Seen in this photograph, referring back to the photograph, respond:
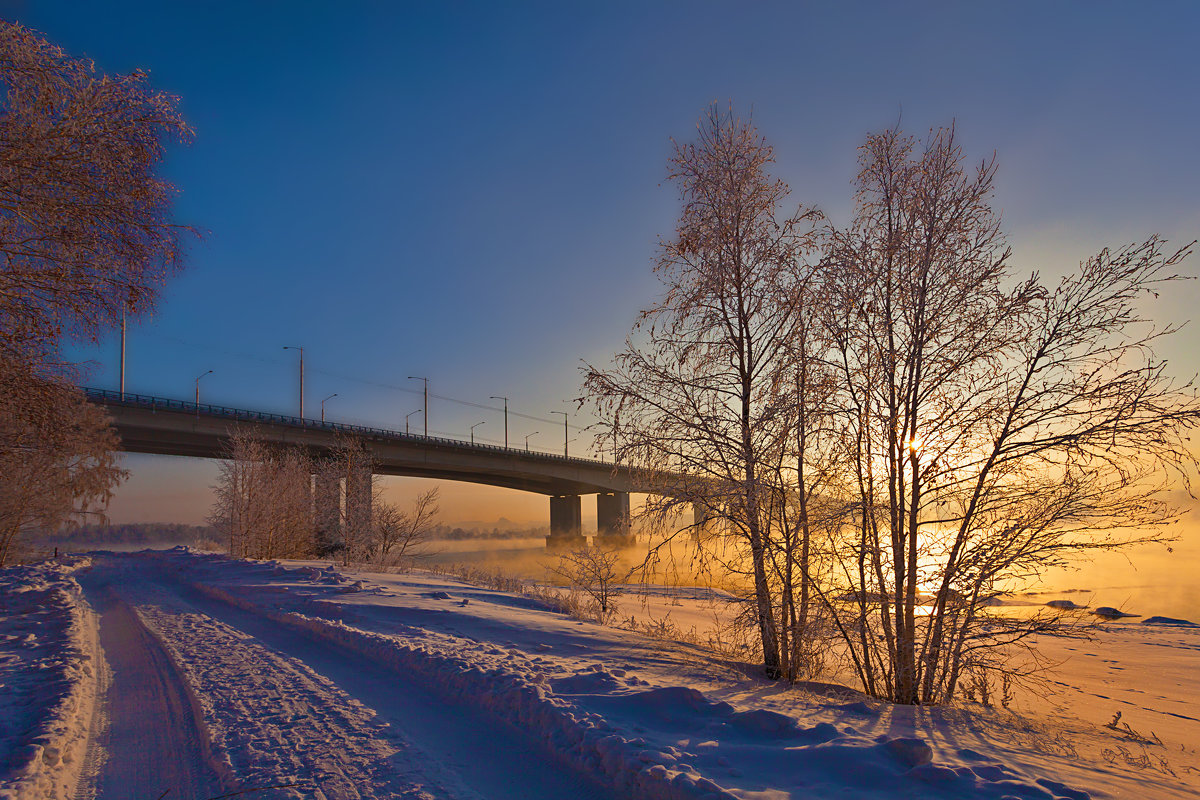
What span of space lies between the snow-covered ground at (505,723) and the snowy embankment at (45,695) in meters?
0.03

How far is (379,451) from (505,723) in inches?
2075

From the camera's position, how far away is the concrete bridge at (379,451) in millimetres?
41406

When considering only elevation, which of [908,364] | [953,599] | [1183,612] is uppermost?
[908,364]

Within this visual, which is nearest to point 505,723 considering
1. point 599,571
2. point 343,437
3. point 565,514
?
point 599,571

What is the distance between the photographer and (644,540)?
11039 millimetres

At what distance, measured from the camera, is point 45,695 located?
21.6 ft


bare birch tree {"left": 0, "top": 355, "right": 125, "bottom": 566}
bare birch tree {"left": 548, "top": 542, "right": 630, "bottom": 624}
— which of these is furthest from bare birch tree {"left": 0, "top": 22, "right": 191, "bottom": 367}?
bare birch tree {"left": 0, "top": 355, "right": 125, "bottom": 566}

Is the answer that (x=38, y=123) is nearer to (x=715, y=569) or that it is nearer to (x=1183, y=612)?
(x=715, y=569)

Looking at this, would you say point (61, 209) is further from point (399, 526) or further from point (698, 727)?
point (399, 526)

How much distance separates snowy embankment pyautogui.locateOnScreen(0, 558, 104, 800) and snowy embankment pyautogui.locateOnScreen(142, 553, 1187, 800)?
2.92m

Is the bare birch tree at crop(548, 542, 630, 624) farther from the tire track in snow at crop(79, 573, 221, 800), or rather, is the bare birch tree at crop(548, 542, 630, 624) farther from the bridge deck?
the bridge deck

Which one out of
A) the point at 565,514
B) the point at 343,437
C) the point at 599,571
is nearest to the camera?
the point at 599,571

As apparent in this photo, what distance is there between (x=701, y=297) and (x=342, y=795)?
795 centimetres

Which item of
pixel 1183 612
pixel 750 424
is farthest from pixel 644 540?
pixel 1183 612
